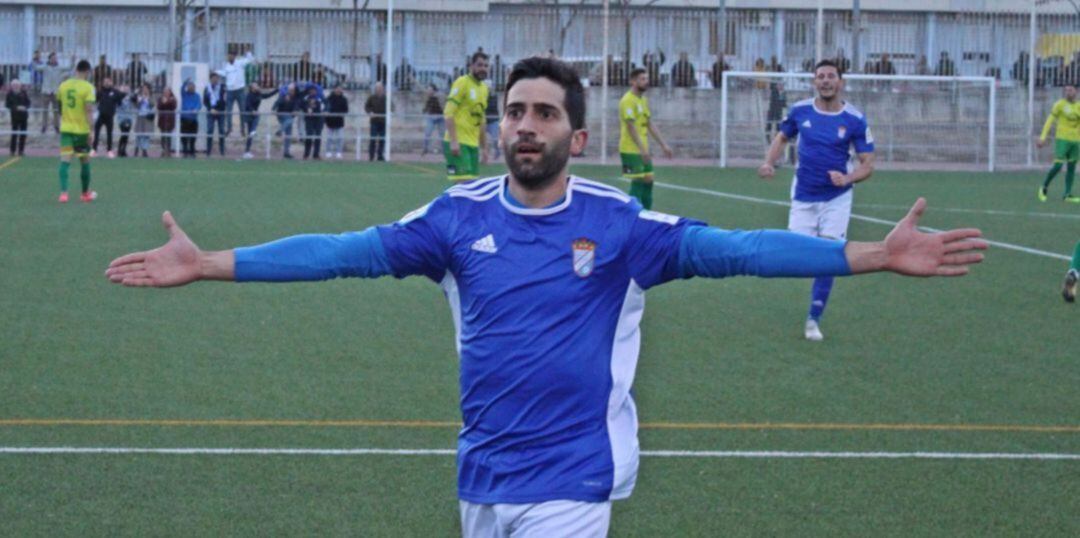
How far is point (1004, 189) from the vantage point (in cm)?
3331

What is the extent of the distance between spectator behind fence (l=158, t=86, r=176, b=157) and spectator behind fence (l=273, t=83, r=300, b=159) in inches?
101

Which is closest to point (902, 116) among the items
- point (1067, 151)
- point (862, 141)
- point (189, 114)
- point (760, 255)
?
point (1067, 151)

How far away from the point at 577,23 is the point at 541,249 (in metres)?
42.7

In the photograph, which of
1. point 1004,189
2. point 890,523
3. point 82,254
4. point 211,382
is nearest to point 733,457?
point 890,523

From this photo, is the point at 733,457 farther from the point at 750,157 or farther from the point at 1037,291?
the point at 750,157

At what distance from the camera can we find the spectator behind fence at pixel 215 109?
40875mm

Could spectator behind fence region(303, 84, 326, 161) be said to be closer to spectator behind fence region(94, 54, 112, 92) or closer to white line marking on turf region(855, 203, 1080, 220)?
spectator behind fence region(94, 54, 112, 92)

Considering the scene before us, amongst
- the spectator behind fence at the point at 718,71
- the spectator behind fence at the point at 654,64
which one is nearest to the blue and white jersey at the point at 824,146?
the spectator behind fence at the point at 718,71

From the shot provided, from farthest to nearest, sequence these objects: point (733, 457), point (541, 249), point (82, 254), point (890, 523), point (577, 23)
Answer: point (577, 23), point (82, 254), point (733, 457), point (890, 523), point (541, 249)

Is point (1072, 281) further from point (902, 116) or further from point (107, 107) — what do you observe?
point (107, 107)

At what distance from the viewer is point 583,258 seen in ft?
14.6

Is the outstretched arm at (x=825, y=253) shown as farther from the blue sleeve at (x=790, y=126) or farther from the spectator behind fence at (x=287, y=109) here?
the spectator behind fence at (x=287, y=109)

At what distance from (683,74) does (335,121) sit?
9809 mm

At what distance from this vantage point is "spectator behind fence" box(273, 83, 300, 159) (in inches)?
1633
